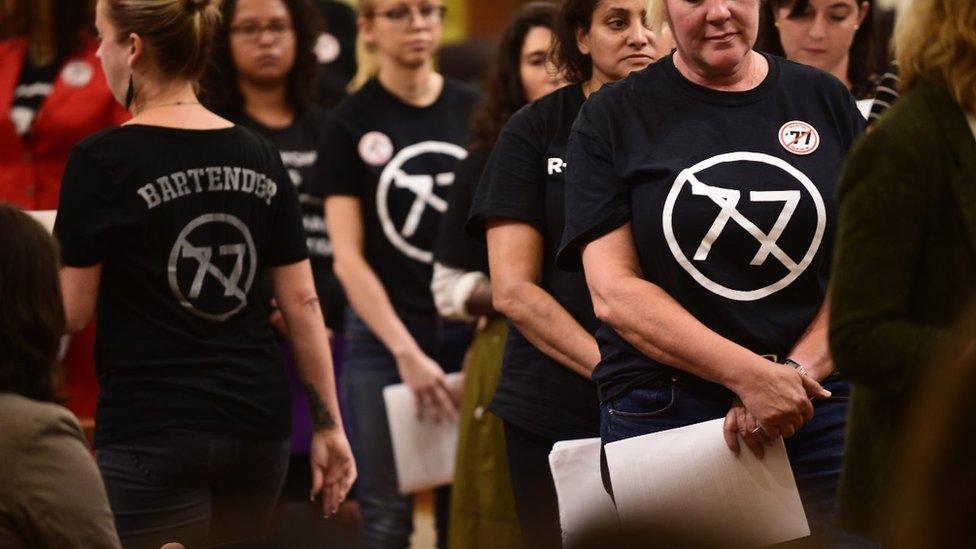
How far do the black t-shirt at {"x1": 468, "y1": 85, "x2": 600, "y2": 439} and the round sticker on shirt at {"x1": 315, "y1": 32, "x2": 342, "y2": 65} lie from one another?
2418 millimetres

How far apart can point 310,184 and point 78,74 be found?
0.79 meters

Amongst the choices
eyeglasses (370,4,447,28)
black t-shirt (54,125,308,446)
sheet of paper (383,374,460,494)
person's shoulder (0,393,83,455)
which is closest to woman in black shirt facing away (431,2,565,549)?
sheet of paper (383,374,460,494)

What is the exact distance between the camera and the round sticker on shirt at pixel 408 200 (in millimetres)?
4812

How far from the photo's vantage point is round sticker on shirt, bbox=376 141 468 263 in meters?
4.81

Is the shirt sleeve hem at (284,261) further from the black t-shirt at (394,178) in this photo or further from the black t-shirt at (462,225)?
the black t-shirt at (394,178)

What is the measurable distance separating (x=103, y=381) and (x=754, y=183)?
136 centimetres

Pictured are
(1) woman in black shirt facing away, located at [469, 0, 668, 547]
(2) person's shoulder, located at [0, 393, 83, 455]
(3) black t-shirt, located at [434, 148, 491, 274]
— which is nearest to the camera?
(2) person's shoulder, located at [0, 393, 83, 455]

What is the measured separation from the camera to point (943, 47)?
2.28 m

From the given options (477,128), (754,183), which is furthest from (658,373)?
(477,128)

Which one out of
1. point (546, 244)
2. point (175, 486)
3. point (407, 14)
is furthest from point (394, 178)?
point (175, 486)

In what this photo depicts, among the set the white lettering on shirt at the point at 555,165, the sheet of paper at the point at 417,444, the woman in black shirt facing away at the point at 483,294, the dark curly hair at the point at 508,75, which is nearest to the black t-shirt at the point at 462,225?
the woman in black shirt facing away at the point at 483,294

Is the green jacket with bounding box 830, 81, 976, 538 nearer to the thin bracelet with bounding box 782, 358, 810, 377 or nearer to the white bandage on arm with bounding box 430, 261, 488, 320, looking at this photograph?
the thin bracelet with bounding box 782, 358, 810, 377

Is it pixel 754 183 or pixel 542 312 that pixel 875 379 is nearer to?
pixel 754 183

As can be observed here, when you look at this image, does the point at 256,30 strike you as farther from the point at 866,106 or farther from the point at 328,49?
the point at 866,106
